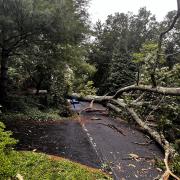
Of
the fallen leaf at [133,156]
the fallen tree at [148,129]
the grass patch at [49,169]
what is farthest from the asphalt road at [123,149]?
the grass patch at [49,169]

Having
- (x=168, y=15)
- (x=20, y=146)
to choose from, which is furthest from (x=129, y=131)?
(x=168, y=15)

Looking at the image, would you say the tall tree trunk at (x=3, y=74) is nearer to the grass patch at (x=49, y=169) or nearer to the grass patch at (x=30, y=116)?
the grass patch at (x=30, y=116)

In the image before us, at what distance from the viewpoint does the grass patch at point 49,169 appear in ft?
15.0

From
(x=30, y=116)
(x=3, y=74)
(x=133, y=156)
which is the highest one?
(x=3, y=74)

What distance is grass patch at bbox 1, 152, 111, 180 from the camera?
4570mm

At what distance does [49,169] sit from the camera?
487cm

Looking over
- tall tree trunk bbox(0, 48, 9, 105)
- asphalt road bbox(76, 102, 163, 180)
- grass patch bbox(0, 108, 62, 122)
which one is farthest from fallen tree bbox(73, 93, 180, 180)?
tall tree trunk bbox(0, 48, 9, 105)

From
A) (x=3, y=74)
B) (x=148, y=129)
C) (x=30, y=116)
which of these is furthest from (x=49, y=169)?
(x=3, y=74)

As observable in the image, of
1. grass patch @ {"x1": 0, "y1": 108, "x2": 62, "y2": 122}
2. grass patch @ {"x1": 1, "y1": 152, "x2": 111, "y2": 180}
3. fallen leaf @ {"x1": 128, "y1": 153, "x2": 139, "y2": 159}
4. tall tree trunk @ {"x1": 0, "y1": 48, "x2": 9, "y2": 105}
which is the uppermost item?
tall tree trunk @ {"x1": 0, "y1": 48, "x2": 9, "y2": 105}

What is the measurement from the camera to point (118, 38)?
27.5 m

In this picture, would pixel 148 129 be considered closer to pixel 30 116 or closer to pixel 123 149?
pixel 123 149

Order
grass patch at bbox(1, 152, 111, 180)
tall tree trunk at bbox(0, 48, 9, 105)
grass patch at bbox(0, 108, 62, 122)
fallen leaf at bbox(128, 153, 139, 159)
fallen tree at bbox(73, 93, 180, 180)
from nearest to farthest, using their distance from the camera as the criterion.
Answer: grass patch at bbox(1, 152, 111, 180) → fallen tree at bbox(73, 93, 180, 180) → fallen leaf at bbox(128, 153, 139, 159) → grass patch at bbox(0, 108, 62, 122) → tall tree trunk at bbox(0, 48, 9, 105)

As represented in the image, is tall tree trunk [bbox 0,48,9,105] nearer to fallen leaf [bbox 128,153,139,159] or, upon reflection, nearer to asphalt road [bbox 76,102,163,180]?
asphalt road [bbox 76,102,163,180]

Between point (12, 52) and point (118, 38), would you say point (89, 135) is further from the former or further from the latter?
point (118, 38)
